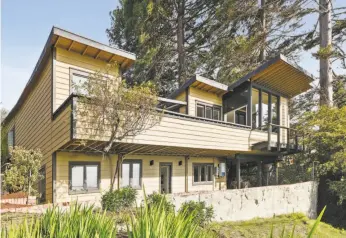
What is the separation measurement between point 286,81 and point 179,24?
10.1m

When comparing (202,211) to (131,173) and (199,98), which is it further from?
(199,98)

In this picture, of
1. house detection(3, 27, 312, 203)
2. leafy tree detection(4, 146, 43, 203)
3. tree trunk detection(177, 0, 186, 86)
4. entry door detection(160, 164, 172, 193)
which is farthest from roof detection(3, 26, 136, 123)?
tree trunk detection(177, 0, 186, 86)

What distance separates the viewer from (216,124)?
43.3 feet

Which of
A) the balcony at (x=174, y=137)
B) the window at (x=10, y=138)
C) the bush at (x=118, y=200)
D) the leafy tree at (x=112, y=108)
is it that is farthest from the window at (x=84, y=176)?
the window at (x=10, y=138)

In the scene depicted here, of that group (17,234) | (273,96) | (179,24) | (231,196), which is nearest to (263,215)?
(231,196)

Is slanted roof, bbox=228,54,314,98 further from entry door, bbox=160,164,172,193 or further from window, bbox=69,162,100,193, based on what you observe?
window, bbox=69,162,100,193

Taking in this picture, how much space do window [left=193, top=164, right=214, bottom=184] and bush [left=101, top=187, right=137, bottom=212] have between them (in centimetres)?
689

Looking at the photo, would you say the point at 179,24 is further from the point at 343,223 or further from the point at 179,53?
the point at 343,223

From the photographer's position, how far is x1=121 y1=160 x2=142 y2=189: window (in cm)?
1217

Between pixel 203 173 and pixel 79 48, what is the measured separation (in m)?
9.18

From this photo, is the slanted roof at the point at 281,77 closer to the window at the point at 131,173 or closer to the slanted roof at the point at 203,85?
the slanted roof at the point at 203,85

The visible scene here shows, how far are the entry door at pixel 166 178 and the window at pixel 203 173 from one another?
1.77 metres

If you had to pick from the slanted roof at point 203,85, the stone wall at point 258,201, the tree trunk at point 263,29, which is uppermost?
the tree trunk at point 263,29

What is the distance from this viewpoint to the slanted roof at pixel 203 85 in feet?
49.9
